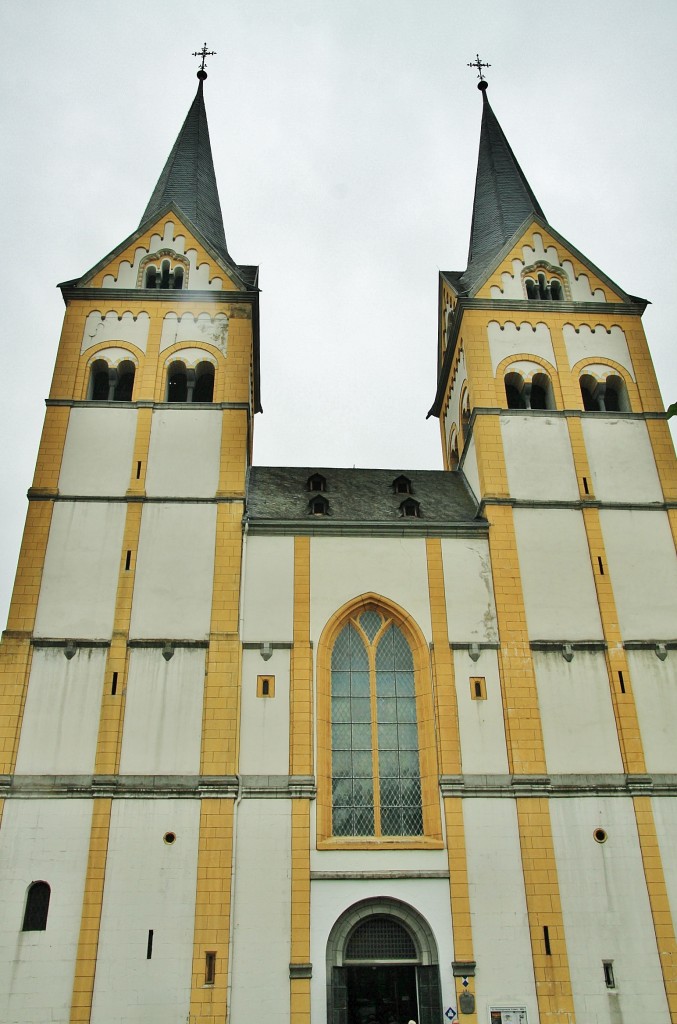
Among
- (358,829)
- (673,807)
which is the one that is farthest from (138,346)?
(673,807)

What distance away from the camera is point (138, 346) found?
2814 cm

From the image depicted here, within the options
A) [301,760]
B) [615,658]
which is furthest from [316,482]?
[615,658]

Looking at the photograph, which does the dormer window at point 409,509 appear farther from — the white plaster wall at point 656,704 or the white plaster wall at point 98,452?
the white plaster wall at point 98,452

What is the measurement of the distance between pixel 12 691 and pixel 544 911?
13999mm

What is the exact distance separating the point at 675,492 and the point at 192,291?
1707 cm

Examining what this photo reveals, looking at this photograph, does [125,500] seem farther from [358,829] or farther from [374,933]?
[374,933]

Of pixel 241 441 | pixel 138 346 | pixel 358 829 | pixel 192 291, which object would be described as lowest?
pixel 358 829

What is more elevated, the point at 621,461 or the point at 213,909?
the point at 621,461

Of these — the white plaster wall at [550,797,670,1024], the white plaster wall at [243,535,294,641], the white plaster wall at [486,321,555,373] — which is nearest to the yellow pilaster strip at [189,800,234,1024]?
the white plaster wall at [243,535,294,641]

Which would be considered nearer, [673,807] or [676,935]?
[676,935]

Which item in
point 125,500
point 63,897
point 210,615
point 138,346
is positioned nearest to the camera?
point 63,897

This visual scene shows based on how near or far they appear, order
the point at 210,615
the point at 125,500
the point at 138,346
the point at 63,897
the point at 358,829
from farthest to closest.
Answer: the point at 138,346, the point at 125,500, the point at 210,615, the point at 358,829, the point at 63,897

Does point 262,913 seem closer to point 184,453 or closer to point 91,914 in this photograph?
point 91,914

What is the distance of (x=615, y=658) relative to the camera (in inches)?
915
